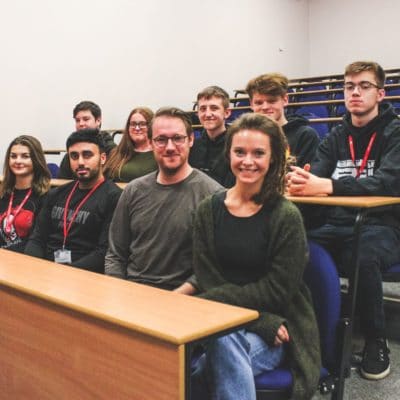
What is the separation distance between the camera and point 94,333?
119 cm

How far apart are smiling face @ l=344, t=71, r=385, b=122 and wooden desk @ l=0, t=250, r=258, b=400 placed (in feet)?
4.91

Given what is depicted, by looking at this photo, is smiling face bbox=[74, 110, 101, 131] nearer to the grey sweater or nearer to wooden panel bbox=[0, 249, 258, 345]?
the grey sweater

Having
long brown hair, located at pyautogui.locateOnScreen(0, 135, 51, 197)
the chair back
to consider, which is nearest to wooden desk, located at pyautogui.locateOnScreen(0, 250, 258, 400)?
the chair back

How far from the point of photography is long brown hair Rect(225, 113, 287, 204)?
161cm

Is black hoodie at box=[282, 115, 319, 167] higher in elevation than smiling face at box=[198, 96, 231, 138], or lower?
lower

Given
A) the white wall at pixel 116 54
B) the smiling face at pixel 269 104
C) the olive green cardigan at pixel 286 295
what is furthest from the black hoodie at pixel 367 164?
the white wall at pixel 116 54

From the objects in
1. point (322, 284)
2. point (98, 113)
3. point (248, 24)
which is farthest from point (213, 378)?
point (248, 24)

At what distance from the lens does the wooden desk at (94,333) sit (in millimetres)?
1062

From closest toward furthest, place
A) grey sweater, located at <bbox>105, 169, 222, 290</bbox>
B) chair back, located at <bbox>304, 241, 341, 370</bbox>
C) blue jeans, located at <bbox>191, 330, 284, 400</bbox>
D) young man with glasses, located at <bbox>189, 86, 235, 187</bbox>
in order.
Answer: blue jeans, located at <bbox>191, 330, 284, 400</bbox>
chair back, located at <bbox>304, 241, 341, 370</bbox>
grey sweater, located at <bbox>105, 169, 222, 290</bbox>
young man with glasses, located at <bbox>189, 86, 235, 187</bbox>

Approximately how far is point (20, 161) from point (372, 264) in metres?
1.80

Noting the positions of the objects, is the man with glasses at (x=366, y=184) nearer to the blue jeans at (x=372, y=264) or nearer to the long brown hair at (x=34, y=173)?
the blue jeans at (x=372, y=264)

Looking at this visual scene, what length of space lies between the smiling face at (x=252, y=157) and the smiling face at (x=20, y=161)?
154 centimetres

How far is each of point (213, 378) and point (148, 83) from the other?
5.18m

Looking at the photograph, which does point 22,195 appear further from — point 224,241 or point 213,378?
point 213,378
